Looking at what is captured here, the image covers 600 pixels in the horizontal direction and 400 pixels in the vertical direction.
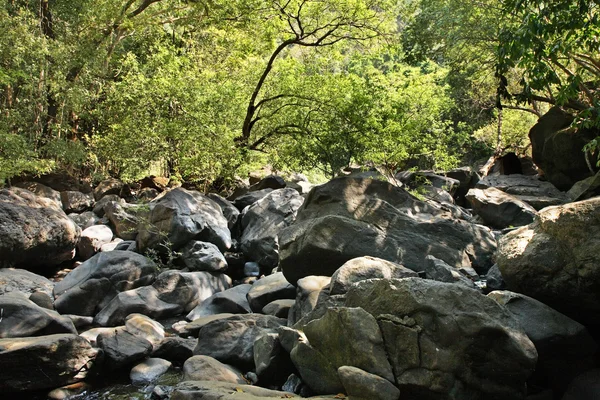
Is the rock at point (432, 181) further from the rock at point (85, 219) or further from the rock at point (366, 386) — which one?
the rock at point (366, 386)

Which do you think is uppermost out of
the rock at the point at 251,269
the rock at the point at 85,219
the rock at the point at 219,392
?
the rock at the point at 219,392

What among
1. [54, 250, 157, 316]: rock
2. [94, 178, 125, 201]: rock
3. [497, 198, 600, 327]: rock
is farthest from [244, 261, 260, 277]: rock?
[94, 178, 125, 201]: rock

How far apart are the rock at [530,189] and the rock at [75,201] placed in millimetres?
11282

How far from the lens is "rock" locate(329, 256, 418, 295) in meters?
6.37

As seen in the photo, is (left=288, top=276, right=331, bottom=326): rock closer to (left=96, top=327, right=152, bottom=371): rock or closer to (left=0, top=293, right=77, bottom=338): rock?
(left=96, top=327, right=152, bottom=371): rock

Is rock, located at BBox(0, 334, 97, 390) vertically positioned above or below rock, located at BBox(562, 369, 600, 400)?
below

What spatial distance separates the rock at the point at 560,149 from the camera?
47.1 feet

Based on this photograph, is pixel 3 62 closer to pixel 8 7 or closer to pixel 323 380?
pixel 8 7

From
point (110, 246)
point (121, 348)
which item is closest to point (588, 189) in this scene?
point (121, 348)

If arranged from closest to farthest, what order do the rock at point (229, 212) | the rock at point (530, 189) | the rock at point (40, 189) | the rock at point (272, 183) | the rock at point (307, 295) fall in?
1. the rock at point (307, 295)
2. the rock at point (229, 212)
3. the rock at point (530, 189)
4. the rock at point (40, 189)
5. the rock at point (272, 183)

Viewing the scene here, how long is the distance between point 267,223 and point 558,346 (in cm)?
725

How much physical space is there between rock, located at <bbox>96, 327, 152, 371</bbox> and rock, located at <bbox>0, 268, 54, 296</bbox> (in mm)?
2944

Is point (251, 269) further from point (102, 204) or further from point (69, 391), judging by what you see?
point (102, 204)

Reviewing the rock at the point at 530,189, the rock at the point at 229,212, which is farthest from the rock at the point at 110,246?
the rock at the point at 530,189
